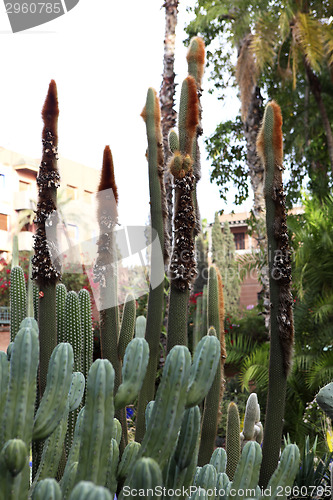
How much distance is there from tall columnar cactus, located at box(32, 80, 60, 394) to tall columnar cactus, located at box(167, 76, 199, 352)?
2.05ft

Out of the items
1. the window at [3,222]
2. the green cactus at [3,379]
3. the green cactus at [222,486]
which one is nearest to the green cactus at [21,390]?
the green cactus at [3,379]

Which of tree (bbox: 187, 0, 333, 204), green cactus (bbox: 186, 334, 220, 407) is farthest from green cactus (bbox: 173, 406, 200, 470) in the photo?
tree (bbox: 187, 0, 333, 204)

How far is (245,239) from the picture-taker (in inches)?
1235

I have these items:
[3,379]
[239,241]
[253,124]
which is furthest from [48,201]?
[239,241]

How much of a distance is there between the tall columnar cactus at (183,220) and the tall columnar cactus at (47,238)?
0.62 meters

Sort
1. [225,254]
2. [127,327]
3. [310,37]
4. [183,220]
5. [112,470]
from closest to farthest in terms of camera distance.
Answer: [112,470]
[183,220]
[127,327]
[310,37]
[225,254]

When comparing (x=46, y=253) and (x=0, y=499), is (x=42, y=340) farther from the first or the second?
(x=0, y=499)

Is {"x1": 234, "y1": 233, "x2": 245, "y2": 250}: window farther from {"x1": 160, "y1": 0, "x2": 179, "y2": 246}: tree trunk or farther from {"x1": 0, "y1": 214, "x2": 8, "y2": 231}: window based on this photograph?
{"x1": 160, "y1": 0, "x2": 179, "y2": 246}: tree trunk

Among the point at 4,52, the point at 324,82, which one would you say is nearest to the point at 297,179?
the point at 324,82

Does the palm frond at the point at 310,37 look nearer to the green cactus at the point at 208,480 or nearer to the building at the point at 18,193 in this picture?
the green cactus at the point at 208,480

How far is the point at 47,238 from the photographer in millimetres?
2648

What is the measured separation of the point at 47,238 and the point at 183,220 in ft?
2.34

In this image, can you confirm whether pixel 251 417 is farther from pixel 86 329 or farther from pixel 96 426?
pixel 96 426

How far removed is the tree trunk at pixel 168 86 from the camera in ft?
25.5
